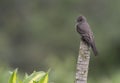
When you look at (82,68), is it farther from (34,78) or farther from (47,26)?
(47,26)

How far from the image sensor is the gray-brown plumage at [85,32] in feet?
18.8

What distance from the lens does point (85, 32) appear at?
6133mm

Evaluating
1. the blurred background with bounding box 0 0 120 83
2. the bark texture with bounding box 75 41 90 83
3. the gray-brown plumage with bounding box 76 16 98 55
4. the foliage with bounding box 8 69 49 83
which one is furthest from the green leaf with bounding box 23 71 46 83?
the blurred background with bounding box 0 0 120 83

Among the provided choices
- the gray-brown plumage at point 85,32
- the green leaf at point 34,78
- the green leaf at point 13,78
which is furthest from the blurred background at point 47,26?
the green leaf at point 13,78

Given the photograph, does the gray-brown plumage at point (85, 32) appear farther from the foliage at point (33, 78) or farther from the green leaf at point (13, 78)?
the green leaf at point (13, 78)

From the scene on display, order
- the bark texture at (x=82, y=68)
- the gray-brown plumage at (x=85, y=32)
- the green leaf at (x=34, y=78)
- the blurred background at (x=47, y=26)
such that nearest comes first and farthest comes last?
the bark texture at (x=82, y=68) < the green leaf at (x=34, y=78) < the gray-brown plumage at (x=85, y=32) < the blurred background at (x=47, y=26)

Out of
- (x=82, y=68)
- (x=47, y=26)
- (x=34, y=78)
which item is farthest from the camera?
(x=47, y=26)

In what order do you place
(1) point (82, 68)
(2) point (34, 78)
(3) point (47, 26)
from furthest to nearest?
(3) point (47, 26) < (2) point (34, 78) < (1) point (82, 68)

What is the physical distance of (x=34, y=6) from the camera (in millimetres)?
24703

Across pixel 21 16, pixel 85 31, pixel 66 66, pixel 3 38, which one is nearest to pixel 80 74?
pixel 85 31

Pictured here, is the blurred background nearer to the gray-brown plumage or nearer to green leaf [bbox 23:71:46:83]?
the gray-brown plumage

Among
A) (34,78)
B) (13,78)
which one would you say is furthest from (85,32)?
(13,78)

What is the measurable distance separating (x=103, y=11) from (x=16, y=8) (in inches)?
130

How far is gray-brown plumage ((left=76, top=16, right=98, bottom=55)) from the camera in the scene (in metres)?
5.74
